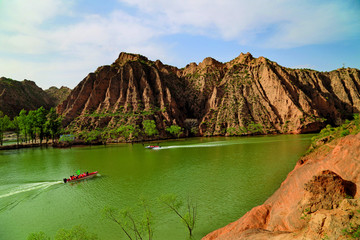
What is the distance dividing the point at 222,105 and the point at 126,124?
200ft

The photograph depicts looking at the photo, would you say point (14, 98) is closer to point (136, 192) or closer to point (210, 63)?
point (210, 63)

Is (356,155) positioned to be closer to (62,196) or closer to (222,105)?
(62,196)

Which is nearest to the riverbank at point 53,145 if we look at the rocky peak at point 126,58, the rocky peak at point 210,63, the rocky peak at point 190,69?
the rocky peak at point 126,58

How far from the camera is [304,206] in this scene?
42.1ft

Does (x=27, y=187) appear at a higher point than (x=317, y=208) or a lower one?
lower

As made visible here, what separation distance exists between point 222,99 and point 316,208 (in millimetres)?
133813

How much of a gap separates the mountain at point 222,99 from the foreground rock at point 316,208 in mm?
101950

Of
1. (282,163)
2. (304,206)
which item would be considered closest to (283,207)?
(304,206)

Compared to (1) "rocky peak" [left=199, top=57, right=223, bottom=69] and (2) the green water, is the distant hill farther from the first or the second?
(2) the green water

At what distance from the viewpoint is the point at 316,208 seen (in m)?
12.1

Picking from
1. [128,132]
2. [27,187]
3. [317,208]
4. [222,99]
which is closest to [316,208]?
[317,208]

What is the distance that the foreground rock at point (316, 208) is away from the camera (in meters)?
9.36

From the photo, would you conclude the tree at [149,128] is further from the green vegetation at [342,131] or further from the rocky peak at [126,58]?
the green vegetation at [342,131]

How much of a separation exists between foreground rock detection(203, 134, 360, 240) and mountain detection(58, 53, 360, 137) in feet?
334
